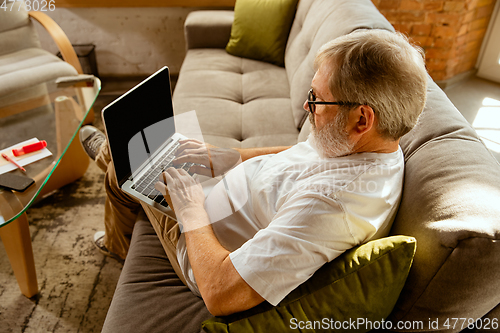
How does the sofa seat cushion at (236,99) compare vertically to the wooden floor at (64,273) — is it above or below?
above

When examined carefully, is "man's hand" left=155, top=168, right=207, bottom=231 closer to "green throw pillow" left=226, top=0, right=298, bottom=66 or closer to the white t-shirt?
the white t-shirt

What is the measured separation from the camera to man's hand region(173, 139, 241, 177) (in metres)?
1.30

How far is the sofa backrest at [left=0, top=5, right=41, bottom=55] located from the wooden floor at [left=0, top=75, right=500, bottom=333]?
4.72 ft

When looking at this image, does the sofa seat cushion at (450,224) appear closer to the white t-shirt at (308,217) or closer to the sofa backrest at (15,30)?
the white t-shirt at (308,217)

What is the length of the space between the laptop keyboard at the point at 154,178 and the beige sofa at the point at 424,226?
16cm

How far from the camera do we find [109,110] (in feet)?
3.41

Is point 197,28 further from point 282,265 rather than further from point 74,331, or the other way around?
point 282,265

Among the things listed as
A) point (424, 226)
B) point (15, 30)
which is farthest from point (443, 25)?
point (15, 30)

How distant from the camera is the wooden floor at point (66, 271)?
139 cm

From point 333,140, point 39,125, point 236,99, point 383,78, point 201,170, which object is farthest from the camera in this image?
point 236,99

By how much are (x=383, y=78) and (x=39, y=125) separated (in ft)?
5.67

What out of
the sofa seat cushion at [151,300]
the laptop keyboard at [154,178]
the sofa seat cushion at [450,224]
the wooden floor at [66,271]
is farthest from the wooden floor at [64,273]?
the sofa seat cushion at [450,224]

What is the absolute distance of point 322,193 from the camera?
2.65ft

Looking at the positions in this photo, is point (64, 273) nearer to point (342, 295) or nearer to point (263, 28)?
point (342, 295)
